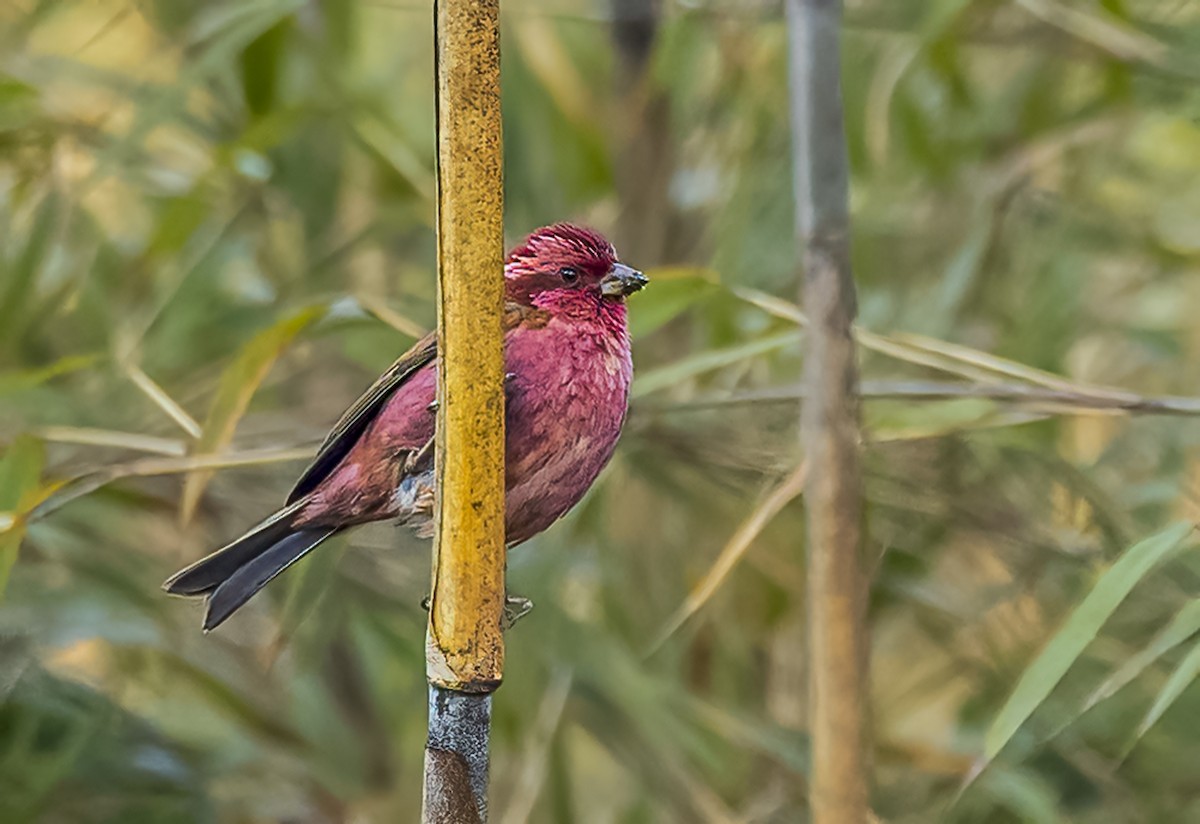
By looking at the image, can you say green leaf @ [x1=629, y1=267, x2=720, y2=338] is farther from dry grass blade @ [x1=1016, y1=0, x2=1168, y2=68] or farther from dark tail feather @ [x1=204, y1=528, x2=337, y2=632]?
dry grass blade @ [x1=1016, y1=0, x2=1168, y2=68]

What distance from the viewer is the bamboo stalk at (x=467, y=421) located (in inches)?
12.1

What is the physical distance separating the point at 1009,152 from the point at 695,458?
1.69ft

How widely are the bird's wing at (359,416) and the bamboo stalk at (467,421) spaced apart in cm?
9

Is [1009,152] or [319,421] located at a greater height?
[1009,152]

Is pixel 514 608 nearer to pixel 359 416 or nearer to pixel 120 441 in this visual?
pixel 359 416

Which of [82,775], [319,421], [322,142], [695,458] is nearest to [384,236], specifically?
[322,142]

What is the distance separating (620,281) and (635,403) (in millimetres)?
618

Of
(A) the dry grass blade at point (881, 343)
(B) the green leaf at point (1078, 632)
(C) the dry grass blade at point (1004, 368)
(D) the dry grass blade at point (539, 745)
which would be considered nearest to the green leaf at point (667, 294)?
(A) the dry grass blade at point (881, 343)

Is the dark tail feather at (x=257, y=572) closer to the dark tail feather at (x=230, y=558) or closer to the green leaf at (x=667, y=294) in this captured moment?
the dark tail feather at (x=230, y=558)

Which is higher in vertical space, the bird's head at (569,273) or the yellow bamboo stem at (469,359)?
the bird's head at (569,273)

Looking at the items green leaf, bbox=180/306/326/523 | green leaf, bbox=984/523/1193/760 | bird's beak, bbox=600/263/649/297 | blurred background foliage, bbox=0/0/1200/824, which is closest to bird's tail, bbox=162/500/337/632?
bird's beak, bbox=600/263/649/297

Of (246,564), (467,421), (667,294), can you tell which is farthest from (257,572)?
(667,294)

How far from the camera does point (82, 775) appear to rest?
1103 millimetres

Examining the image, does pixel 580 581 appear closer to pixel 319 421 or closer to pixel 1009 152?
pixel 319 421
